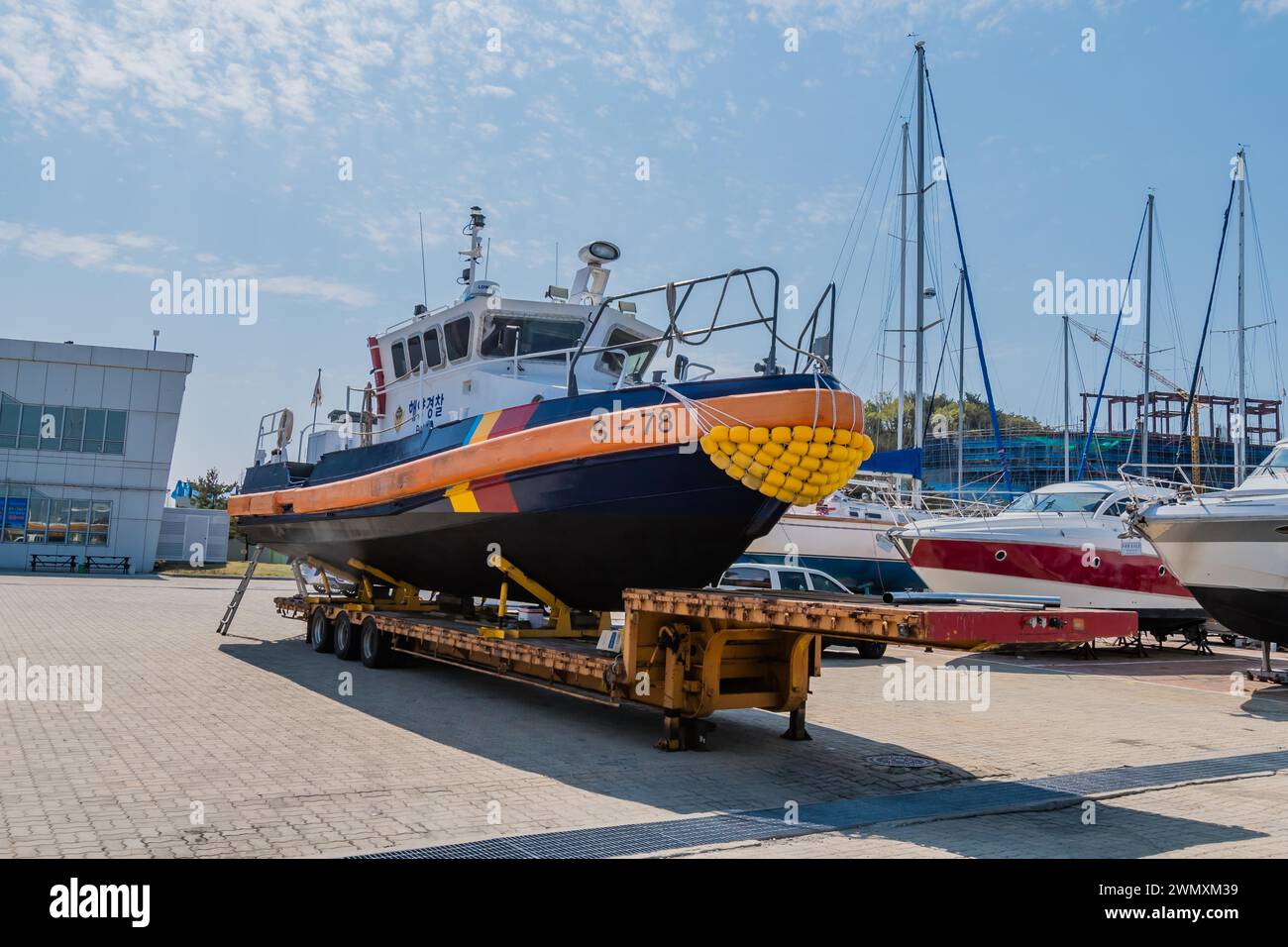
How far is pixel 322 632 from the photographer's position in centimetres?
1322

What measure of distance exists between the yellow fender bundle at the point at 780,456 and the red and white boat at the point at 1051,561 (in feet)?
28.5

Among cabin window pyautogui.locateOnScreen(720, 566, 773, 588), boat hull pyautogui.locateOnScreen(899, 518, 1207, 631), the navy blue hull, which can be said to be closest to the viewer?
the navy blue hull

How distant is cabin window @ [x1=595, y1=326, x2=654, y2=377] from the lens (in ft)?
35.8

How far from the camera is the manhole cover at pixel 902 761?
7488 millimetres

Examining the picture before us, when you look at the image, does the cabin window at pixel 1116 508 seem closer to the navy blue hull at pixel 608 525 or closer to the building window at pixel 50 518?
the navy blue hull at pixel 608 525

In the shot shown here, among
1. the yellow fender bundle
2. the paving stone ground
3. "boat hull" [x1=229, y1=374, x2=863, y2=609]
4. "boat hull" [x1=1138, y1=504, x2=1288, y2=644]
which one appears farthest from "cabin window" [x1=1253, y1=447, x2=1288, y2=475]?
the yellow fender bundle

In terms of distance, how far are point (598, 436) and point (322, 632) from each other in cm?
693

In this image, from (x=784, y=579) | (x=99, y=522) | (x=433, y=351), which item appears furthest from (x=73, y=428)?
(x=784, y=579)

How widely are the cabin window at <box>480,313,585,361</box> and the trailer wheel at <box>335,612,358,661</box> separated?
3842 mm

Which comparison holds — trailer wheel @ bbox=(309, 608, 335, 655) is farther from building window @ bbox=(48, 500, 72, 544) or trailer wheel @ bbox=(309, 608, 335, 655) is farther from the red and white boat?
building window @ bbox=(48, 500, 72, 544)

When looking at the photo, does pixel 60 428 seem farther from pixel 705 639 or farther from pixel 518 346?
pixel 705 639
